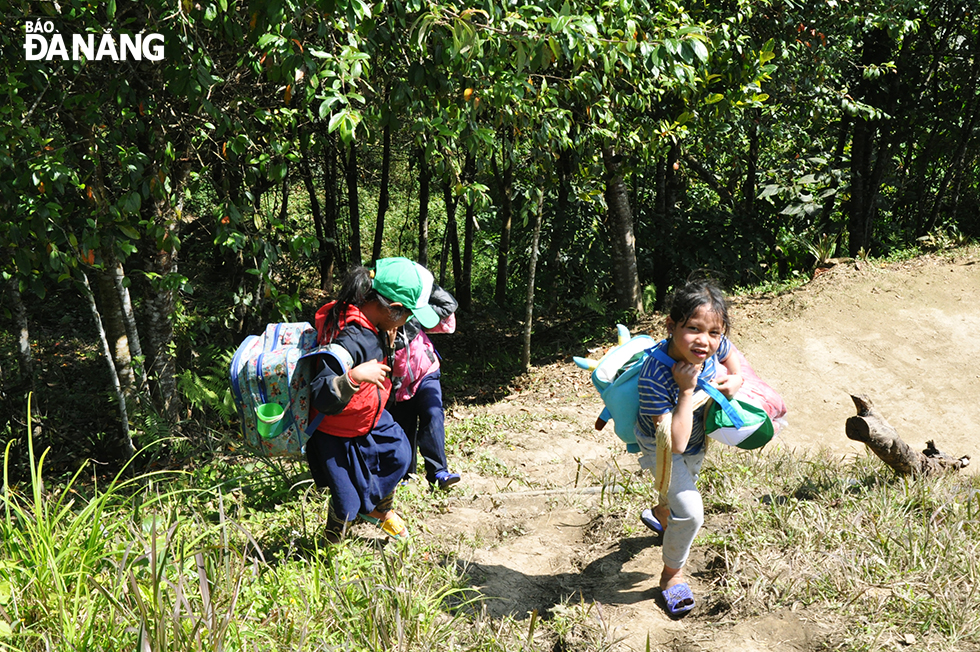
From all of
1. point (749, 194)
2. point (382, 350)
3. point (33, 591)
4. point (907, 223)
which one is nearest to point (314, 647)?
point (33, 591)

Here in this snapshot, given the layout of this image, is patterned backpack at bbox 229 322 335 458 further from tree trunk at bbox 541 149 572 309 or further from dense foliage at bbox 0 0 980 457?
tree trunk at bbox 541 149 572 309

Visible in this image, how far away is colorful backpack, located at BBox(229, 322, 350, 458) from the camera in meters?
3.29

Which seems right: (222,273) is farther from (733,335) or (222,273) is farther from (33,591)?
(33,591)

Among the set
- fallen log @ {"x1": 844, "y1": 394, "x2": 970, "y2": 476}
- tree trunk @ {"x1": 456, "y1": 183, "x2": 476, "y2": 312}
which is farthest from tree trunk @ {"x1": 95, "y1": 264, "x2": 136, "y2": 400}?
tree trunk @ {"x1": 456, "y1": 183, "x2": 476, "y2": 312}

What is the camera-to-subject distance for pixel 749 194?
444 inches

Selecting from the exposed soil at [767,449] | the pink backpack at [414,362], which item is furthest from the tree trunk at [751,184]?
the pink backpack at [414,362]

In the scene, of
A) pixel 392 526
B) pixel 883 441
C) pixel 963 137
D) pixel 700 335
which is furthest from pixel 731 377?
pixel 963 137

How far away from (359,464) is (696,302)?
170 centimetres

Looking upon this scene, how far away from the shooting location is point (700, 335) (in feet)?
9.82

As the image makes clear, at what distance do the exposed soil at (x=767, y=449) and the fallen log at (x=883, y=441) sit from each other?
121cm

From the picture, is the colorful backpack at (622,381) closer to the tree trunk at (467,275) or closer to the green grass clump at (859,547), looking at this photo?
the green grass clump at (859,547)

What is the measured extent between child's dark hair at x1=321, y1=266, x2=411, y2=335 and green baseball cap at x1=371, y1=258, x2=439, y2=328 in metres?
0.04

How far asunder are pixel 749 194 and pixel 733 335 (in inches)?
135

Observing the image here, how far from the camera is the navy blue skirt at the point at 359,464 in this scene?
11.3ft
